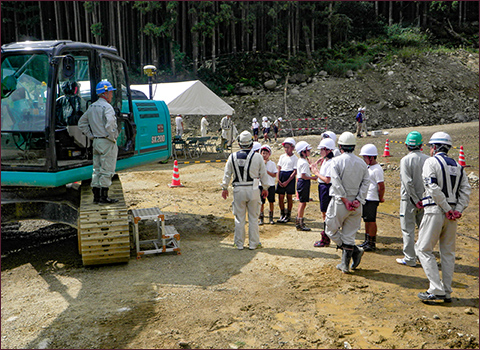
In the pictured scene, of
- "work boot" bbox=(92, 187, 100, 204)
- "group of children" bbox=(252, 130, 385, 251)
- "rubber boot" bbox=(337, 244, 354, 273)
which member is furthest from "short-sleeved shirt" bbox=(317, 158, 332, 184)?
"work boot" bbox=(92, 187, 100, 204)

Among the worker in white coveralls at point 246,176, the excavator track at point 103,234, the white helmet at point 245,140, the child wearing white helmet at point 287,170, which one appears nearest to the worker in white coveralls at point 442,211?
the worker in white coveralls at point 246,176

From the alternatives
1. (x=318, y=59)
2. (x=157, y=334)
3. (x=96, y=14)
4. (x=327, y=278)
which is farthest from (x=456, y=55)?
(x=157, y=334)

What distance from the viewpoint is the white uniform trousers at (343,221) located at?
6203mm

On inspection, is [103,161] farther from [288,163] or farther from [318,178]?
[288,163]

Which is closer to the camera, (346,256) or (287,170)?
(346,256)

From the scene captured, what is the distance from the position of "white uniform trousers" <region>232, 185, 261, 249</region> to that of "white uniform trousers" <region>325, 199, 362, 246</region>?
57.4 inches

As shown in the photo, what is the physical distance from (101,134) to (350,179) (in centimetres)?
388

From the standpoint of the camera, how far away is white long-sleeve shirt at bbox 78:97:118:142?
21.2ft

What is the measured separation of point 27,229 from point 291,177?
19.2ft

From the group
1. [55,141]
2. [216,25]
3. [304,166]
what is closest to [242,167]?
[304,166]

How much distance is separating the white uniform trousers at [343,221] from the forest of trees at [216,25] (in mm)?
29728

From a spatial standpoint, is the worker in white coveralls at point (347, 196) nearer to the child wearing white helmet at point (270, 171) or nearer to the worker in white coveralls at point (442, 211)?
the worker in white coveralls at point (442, 211)

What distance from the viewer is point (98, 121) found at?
646 cm

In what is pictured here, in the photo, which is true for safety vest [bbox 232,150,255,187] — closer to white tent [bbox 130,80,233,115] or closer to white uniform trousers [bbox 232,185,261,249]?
white uniform trousers [bbox 232,185,261,249]
